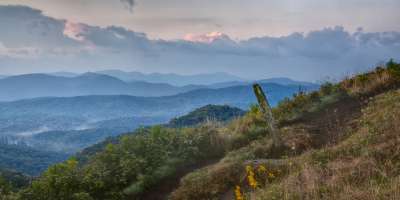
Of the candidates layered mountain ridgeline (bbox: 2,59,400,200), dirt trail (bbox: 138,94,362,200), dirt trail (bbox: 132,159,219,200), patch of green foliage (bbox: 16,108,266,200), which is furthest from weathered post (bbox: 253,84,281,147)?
dirt trail (bbox: 132,159,219,200)

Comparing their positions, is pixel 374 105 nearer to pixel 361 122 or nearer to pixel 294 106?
pixel 361 122

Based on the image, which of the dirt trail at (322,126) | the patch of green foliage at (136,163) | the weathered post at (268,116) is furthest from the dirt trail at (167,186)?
the weathered post at (268,116)

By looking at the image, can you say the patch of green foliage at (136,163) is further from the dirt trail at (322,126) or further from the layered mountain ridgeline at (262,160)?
the dirt trail at (322,126)

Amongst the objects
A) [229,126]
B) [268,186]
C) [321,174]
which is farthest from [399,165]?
[229,126]

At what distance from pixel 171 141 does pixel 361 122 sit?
5557 millimetres

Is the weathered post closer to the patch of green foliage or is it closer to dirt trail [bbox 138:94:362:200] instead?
dirt trail [bbox 138:94:362:200]

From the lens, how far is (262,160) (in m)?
9.59

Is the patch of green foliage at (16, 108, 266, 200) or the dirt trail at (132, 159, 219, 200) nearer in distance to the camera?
the patch of green foliage at (16, 108, 266, 200)

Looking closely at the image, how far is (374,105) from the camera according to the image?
12680mm

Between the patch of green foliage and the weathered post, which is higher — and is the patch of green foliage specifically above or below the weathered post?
below

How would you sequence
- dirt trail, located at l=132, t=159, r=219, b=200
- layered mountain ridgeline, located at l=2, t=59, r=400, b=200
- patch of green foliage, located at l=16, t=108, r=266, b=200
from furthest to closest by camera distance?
dirt trail, located at l=132, t=159, r=219, b=200, patch of green foliage, located at l=16, t=108, r=266, b=200, layered mountain ridgeline, located at l=2, t=59, r=400, b=200

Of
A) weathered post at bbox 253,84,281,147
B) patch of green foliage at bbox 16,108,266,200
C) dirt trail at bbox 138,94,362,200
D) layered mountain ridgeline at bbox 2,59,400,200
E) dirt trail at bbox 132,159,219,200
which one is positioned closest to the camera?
layered mountain ridgeline at bbox 2,59,400,200

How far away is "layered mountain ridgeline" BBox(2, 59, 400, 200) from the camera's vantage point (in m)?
6.71

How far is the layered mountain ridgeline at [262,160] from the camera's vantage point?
22.0 ft
